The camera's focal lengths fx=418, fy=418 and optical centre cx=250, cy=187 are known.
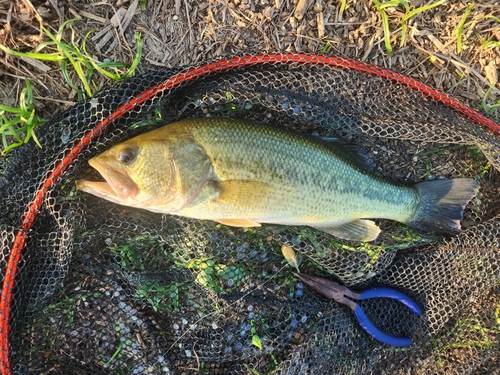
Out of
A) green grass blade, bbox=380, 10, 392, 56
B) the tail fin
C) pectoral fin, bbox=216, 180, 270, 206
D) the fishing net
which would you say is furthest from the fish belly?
green grass blade, bbox=380, 10, 392, 56

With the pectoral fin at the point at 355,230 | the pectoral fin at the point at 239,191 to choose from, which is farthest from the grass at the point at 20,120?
the pectoral fin at the point at 355,230

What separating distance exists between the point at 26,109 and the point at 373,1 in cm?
287

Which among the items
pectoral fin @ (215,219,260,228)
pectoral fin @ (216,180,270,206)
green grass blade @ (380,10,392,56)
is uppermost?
green grass blade @ (380,10,392,56)

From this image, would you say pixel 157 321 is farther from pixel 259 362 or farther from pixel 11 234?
pixel 11 234

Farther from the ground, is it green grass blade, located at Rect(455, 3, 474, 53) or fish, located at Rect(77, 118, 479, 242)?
green grass blade, located at Rect(455, 3, 474, 53)

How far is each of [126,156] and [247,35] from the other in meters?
1.44

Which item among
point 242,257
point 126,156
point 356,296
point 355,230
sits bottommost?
point 356,296

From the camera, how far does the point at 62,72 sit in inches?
128

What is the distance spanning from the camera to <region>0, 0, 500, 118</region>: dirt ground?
324 centimetres

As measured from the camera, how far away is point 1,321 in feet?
9.07

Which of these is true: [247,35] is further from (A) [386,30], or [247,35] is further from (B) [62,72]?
(B) [62,72]

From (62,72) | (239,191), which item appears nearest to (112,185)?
(239,191)

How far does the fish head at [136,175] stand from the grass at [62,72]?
0.64 metres

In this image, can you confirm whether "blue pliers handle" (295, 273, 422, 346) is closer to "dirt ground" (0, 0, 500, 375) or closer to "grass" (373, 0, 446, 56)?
"dirt ground" (0, 0, 500, 375)
